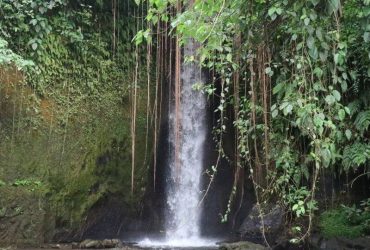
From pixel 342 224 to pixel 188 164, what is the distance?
9.72 ft

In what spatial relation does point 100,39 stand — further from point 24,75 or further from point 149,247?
point 149,247

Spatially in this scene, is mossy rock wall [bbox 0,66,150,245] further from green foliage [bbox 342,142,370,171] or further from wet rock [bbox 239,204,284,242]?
green foliage [bbox 342,142,370,171]

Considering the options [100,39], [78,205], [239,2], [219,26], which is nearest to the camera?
[239,2]

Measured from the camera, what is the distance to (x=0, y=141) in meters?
6.82

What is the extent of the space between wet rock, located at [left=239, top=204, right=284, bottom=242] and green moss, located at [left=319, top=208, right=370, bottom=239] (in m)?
0.65

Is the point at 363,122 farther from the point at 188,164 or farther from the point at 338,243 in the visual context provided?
the point at 188,164

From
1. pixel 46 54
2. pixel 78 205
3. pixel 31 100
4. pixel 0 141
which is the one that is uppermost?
pixel 46 54

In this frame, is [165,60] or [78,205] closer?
[78,205]

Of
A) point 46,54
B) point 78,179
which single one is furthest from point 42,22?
point 78,179

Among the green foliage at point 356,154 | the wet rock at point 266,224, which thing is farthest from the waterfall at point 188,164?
the green foliage at point 356,154

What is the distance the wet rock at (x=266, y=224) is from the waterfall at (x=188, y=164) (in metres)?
0.94

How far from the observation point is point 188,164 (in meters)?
8.29

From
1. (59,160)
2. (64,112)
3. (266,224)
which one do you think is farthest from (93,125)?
(266,224)

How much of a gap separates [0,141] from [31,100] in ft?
2.58
